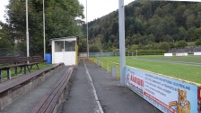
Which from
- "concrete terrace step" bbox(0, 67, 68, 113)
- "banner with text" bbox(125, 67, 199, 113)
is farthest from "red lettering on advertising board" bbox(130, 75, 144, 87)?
"concrete terrace step" bbox(0, 67, 68, 113)

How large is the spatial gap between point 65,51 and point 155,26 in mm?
116934

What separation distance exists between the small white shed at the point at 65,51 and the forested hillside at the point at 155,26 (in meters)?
98.7

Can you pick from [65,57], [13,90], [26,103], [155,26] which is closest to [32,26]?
[65,57]

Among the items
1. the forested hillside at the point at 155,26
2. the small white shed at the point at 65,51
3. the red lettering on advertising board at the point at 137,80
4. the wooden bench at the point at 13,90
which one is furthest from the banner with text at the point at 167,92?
the forested hillside at the point at 155,26

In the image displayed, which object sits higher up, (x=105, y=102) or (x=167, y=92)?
(x=167, y=92)

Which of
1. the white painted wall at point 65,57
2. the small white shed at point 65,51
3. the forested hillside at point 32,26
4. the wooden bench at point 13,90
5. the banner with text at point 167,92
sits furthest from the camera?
the forested hillside at point 32,26

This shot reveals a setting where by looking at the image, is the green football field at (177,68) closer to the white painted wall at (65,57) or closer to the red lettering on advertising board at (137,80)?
the red lettering on advertising board at (137,80)

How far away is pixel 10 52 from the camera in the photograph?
30.5m

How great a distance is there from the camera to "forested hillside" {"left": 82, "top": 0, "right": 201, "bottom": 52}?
428 feet

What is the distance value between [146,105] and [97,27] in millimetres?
151884

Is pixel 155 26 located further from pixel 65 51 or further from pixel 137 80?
pixel 137 80

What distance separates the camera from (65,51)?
28875mm

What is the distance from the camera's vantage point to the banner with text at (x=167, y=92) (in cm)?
567

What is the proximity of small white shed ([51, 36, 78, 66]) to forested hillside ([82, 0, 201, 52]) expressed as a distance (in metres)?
98.7
